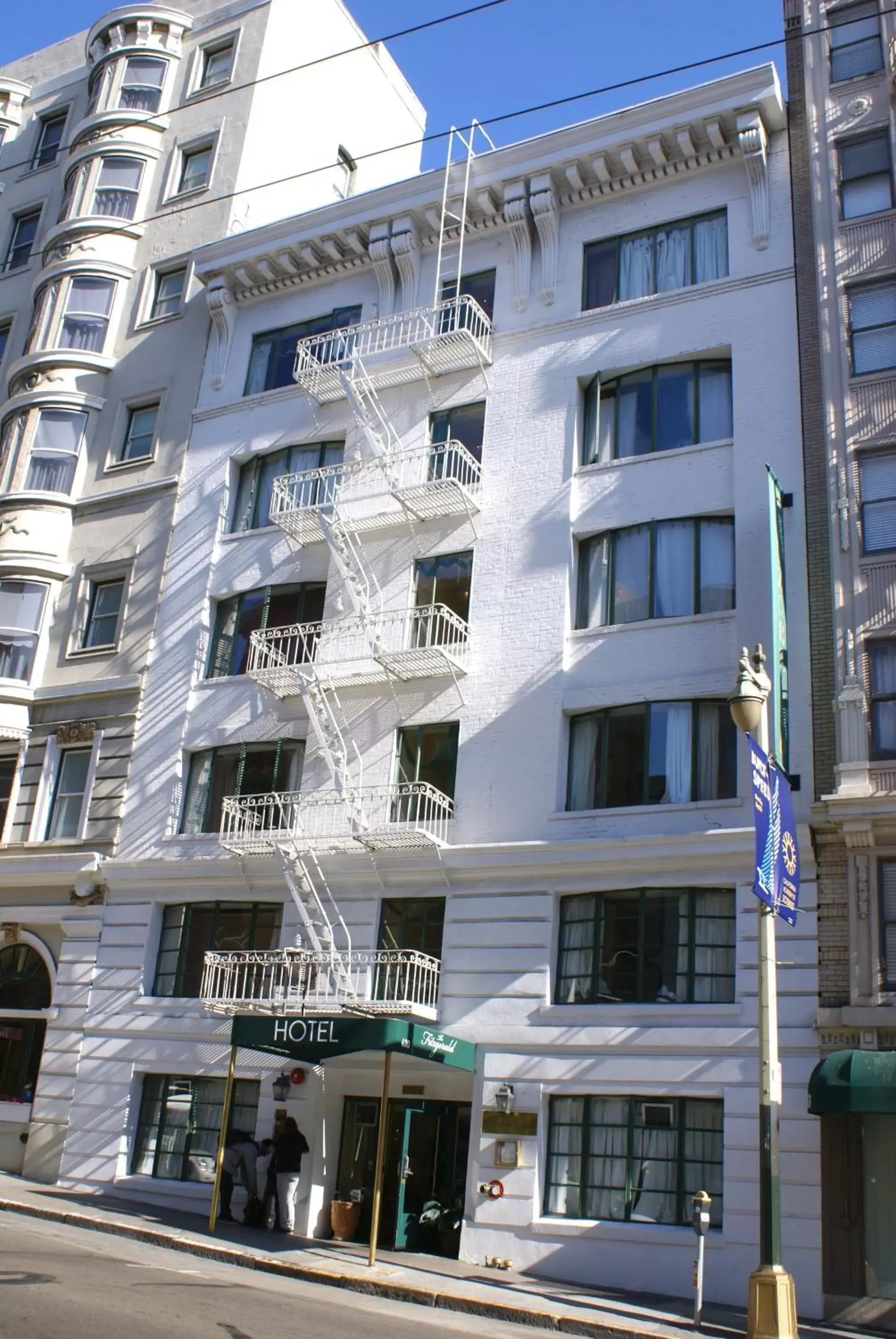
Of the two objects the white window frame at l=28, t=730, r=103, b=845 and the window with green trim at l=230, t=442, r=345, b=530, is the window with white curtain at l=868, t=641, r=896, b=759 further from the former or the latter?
the white window frame at l=28, t=730, r=103, b=845

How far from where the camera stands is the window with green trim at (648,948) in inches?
763

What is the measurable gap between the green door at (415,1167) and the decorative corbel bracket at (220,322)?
1797 cm

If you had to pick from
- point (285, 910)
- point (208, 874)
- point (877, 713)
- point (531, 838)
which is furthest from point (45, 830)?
point (877, 713)

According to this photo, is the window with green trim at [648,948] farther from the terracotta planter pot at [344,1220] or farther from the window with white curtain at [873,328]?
the window with white curtain at [873,328]

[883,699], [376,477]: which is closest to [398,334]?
[376,477]

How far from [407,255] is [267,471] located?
584cm

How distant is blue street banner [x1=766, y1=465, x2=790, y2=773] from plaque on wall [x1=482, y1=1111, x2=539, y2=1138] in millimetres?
6829

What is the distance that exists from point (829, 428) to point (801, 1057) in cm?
1040

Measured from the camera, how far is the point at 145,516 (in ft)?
96.8

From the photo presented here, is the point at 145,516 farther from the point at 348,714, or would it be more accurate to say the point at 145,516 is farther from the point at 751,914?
the point at 751,914

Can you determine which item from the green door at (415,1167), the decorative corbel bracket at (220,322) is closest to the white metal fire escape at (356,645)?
the green door at (415,1167)

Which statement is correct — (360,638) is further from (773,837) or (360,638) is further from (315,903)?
(773,837)

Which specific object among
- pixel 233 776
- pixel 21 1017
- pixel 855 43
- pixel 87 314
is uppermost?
pixel 855 43

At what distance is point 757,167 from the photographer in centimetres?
2422
